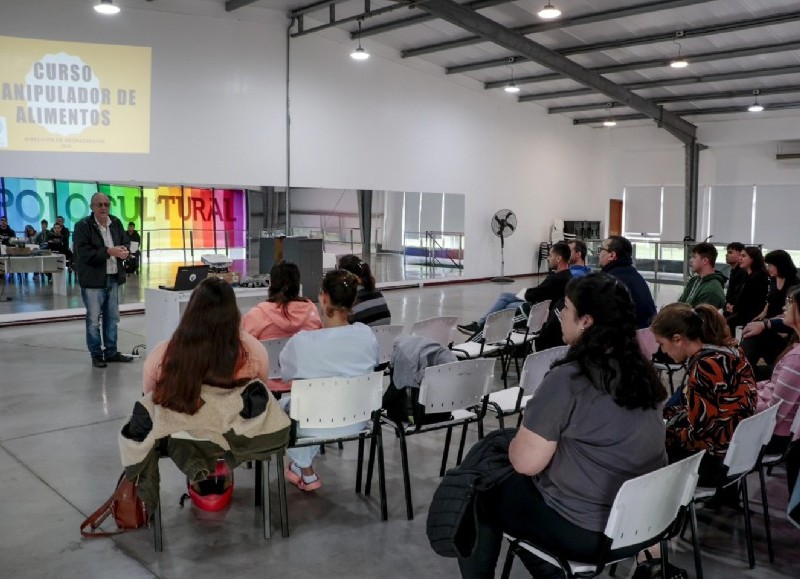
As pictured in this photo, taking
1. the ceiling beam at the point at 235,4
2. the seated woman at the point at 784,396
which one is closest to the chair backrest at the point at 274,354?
the seated woman at the point at 784,396

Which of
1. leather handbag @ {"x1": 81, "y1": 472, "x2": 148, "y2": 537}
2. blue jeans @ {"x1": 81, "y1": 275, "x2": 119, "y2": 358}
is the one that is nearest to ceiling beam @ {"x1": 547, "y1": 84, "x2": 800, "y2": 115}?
blue jeans @ {"x1": 81, "y1": 275, "x2": 119, "y2": 358}

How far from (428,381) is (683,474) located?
1377 mm

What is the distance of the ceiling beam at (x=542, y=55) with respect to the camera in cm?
982

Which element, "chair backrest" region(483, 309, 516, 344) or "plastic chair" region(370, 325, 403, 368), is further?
"chair backrest" region(483, 309, 516, 344)

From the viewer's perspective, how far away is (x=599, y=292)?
84.7 inches

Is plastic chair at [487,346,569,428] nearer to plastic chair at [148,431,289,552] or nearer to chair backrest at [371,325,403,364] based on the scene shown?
chair backrest at [371,325,403,364]

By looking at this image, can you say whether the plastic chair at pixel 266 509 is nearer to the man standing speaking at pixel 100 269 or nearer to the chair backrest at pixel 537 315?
the chair backrest at pixel 537 315

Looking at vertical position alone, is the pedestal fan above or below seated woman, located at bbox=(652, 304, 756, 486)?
above

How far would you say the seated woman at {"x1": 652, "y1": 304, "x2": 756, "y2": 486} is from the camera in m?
2.88

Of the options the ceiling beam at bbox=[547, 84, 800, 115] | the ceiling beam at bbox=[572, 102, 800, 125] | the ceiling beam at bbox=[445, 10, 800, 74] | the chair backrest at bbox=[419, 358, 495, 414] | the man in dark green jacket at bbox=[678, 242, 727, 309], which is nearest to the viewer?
the chair backrest at bbox=[419, 358, 495, 414]

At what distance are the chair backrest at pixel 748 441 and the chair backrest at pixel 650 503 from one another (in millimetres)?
442

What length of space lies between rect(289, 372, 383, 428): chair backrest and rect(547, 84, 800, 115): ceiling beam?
45.1 feet

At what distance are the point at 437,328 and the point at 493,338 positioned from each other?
606mm

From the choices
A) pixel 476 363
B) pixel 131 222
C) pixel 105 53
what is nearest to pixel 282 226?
pixel 131 222
